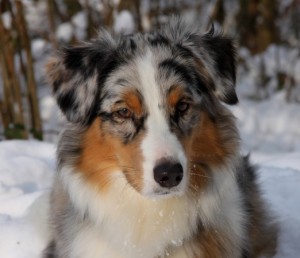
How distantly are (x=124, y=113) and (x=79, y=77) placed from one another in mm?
367

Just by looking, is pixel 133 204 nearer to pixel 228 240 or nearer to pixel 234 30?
pixel 228 240

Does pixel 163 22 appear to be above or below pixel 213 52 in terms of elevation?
below

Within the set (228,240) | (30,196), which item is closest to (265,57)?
(30,196)

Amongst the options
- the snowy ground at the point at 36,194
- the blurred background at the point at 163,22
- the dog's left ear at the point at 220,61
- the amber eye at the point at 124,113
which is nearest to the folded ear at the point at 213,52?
the dog's left ear at the point at 220,61

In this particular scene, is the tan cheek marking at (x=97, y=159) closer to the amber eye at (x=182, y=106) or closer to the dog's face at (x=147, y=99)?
the dog's face at (x=147, y=99)

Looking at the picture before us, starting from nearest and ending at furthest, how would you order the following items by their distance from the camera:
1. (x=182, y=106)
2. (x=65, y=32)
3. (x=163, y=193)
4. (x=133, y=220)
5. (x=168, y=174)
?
(x=168, y=174) < (x=163, y=193) < (x=182, y=106) < (x=133, y=220) < (x=65, y=32)

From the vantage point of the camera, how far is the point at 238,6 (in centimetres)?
1457

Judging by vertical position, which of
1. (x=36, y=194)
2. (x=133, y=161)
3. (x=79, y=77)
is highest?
(x=79, y=77)

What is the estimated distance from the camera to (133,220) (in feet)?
Answer: 12.7

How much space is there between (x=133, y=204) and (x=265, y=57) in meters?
10.2

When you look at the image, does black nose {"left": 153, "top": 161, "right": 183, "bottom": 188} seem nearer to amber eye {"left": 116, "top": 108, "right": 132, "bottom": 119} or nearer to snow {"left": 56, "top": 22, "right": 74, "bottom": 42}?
amber eye {"left": 116, "top": 108, "right": 132, "bottom": 119}

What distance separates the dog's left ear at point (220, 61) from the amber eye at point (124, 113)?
22.5 inches

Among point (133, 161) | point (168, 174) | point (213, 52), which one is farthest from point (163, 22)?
point (168, 174)

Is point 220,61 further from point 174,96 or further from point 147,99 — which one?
point 147,99
